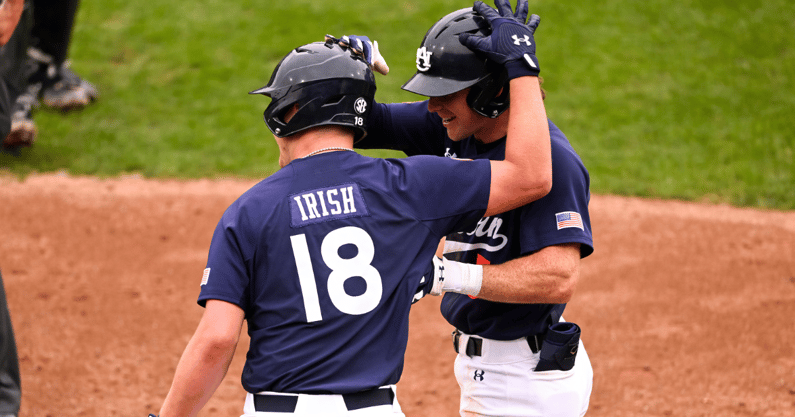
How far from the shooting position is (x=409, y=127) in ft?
12.0

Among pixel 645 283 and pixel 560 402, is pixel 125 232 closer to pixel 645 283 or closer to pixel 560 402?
pixel 645 283

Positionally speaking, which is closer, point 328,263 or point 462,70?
point 328,263

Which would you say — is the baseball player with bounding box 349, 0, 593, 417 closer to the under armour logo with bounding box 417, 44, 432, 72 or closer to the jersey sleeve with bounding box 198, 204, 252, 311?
the under armour logo with bounding box 417, 44, 432, 72

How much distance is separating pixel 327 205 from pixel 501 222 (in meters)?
0.86

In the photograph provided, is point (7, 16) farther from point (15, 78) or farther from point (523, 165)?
Answer: point (15, 78)

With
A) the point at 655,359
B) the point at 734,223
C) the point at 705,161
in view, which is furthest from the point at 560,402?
the point at 705,161

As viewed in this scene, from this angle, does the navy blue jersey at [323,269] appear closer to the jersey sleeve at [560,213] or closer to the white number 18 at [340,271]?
the white number 18 at [340,271]

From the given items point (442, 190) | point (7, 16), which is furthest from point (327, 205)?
point (7, 16)

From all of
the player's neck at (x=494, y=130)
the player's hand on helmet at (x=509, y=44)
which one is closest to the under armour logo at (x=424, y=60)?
the player's hand on helmet at (x=509, y=44)

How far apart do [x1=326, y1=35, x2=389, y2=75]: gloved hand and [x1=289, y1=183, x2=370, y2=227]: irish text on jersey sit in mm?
646

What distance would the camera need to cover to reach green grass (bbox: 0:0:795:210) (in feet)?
30.9

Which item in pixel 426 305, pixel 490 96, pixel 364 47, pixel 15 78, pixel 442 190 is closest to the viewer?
pixel 442 190

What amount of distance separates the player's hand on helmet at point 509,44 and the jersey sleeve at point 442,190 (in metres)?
0.42

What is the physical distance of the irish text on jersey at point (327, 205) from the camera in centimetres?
243
